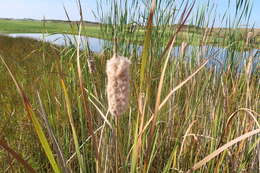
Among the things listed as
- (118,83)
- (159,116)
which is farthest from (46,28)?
(118,83)

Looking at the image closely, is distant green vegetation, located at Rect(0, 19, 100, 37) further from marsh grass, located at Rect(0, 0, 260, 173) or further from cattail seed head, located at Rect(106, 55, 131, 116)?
cattail seed head, located at Rect(106, 55, 131, 116)

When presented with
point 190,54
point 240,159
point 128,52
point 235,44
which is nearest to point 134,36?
point 128,52

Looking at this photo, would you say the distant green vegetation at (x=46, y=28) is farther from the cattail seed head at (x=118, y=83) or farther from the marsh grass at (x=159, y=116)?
the cattail seed head at (x=118, y=83)

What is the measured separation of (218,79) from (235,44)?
0.38m

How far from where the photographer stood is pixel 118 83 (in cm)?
45

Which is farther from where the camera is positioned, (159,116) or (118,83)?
(159,116)

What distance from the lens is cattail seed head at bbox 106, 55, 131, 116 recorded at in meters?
0.45

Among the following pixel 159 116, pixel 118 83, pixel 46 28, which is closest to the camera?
pixel 118 83

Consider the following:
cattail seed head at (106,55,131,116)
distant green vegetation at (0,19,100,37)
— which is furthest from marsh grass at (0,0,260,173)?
cattail seed head at (106,55,131,116)

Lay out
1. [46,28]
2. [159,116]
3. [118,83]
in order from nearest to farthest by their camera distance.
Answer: [118,83] < [159,116] < [46,28]

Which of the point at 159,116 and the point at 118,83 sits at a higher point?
the point at 118,83

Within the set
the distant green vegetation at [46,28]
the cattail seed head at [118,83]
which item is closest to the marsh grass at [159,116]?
the distant green vegetation at [46,28]

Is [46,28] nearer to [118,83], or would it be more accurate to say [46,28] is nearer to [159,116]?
[159,116]

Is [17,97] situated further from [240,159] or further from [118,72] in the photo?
[118,72]
